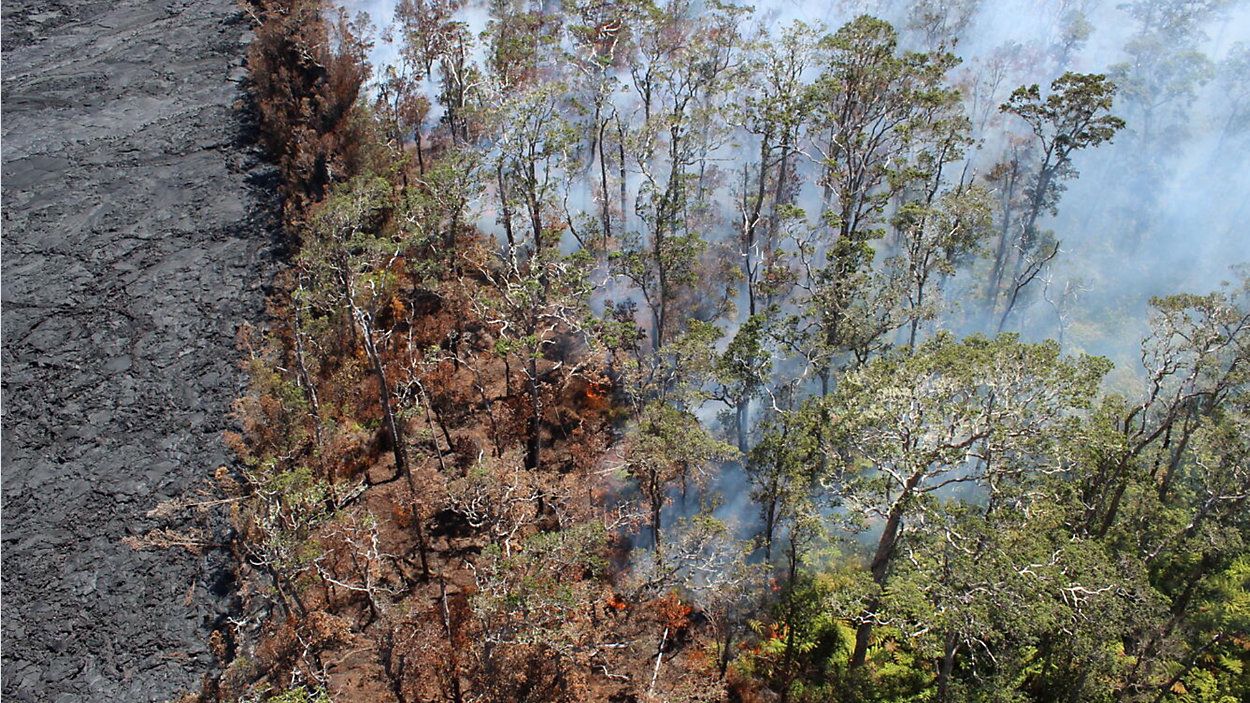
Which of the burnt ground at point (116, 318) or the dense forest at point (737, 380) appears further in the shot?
the burnt ground at point (116, 318)

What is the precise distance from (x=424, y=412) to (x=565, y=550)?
41.5 ft

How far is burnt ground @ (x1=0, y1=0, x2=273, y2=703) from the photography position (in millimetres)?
26047

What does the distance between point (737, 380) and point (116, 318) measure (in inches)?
981

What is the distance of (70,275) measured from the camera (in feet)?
114

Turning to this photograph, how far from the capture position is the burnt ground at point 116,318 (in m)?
26.0

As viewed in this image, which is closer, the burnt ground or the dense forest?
the dense forest

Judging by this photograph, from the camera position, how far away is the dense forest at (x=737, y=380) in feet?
73.3

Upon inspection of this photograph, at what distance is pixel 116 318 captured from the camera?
111 feet

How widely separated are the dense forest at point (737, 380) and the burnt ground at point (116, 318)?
198 cm

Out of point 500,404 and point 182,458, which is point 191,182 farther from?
point 500,404

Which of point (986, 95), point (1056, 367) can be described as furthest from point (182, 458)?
point (986, 95)

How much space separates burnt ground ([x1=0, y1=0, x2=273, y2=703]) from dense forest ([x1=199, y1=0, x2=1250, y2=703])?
1.98 metres

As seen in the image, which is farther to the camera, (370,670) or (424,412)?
(424,412)

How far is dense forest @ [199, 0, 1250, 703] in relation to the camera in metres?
22.3
